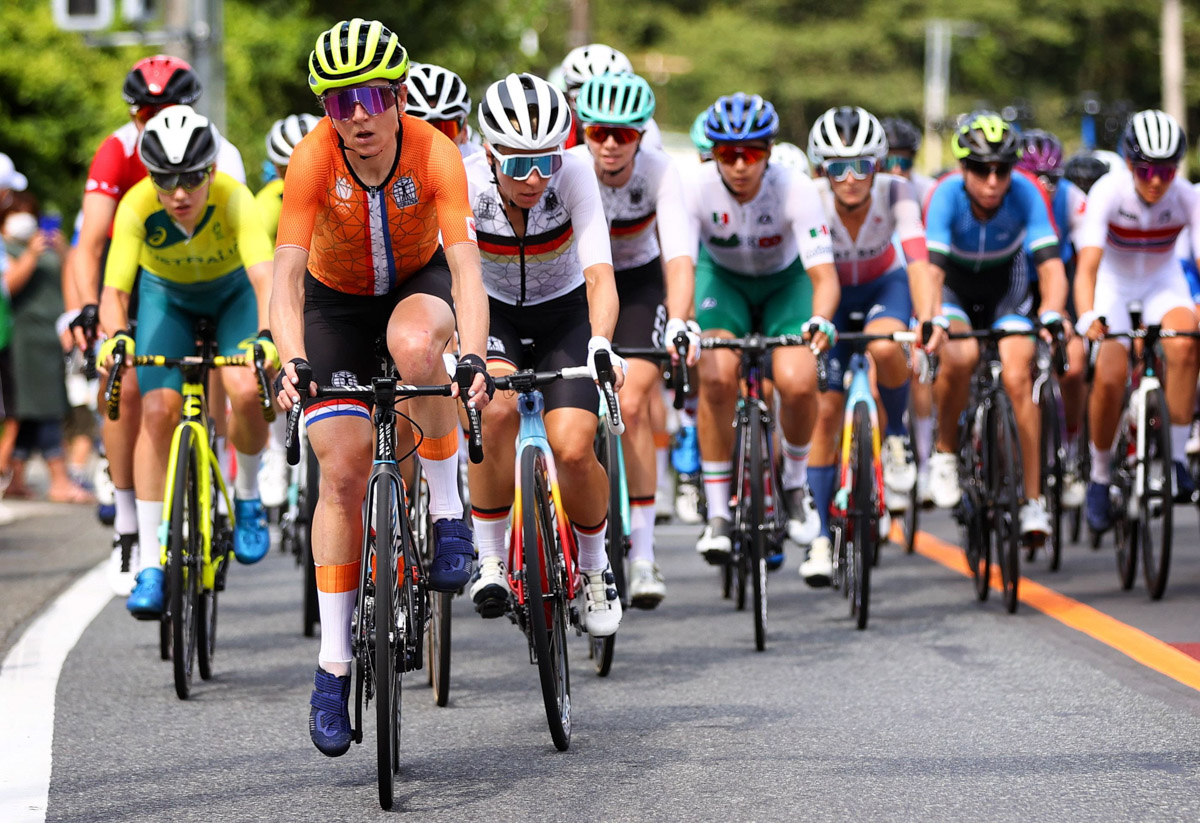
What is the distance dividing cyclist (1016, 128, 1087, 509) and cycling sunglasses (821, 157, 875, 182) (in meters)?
1.75

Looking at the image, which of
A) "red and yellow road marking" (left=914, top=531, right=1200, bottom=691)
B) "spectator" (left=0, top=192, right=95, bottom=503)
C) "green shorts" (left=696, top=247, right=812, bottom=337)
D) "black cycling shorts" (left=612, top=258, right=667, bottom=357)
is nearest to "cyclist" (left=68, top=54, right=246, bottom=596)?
"black cycling shorts" (left=612, top=258, right=667, bottom=357)

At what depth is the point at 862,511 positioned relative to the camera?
815cm

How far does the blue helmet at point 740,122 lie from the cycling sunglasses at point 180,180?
7.59ft

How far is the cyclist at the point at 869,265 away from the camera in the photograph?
8.84m

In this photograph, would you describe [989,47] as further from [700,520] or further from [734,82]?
[700,520]

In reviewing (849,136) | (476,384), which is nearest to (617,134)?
(849,136)

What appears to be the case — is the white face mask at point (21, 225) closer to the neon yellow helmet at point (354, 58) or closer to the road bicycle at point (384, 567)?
the neon yellow helmet at point (354, 58)

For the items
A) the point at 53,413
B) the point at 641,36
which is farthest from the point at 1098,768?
the point at 641,36

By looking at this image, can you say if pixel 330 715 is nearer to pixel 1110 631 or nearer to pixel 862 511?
pixel 862 511

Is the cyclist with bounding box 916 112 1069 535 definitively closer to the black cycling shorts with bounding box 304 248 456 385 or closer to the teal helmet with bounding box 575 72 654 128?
the teal helmet with bounding box 575 72 654 128

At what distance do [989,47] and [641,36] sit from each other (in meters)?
14.6

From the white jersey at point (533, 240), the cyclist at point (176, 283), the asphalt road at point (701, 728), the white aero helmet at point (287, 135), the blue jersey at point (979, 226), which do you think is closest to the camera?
the asphalt road at point (701, 728)

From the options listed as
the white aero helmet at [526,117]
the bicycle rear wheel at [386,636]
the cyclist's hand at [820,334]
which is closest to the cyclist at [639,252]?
the cyclist's hand at [820,334]

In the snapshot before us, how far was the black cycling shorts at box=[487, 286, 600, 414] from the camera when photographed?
6.77m
